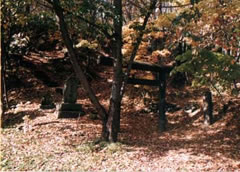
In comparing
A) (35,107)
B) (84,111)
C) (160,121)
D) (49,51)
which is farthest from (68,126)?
(49,51)

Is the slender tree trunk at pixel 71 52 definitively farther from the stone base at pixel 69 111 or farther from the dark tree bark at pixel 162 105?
the dark tree bark at pixel 162 105

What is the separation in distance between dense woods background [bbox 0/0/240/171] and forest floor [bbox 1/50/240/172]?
0.03m

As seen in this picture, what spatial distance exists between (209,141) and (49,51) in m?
11.8

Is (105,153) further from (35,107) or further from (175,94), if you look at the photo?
(175,94)

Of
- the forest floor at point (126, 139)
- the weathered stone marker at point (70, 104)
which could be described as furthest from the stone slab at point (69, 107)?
the forest floor at point (126, 139)

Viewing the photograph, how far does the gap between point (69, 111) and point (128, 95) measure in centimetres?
424

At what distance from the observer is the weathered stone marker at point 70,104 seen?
931cm

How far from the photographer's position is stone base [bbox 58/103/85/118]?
30.3 feet

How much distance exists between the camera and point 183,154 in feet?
20.8

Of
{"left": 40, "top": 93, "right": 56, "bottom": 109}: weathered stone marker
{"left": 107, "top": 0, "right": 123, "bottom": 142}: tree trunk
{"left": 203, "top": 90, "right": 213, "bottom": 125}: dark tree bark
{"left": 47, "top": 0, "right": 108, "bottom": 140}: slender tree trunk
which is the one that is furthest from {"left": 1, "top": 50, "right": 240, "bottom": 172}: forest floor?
{"left": 47, "top": 0, "right": 108, "bottom": 140}: slender tree trunk

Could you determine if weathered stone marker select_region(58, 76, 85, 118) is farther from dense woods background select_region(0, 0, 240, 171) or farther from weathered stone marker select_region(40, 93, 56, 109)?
weathered stone marker select_region(40, 93, 56, 109)

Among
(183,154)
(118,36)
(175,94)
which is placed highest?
(118,36)

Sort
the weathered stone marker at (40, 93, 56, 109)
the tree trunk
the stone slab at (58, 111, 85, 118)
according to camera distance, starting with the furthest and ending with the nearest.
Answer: the weathered stone marker at (40, 93, 56, 109), the stone slab at (58, 111, 85, 118), the tree trunk

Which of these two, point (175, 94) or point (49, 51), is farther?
point (49, 51)
